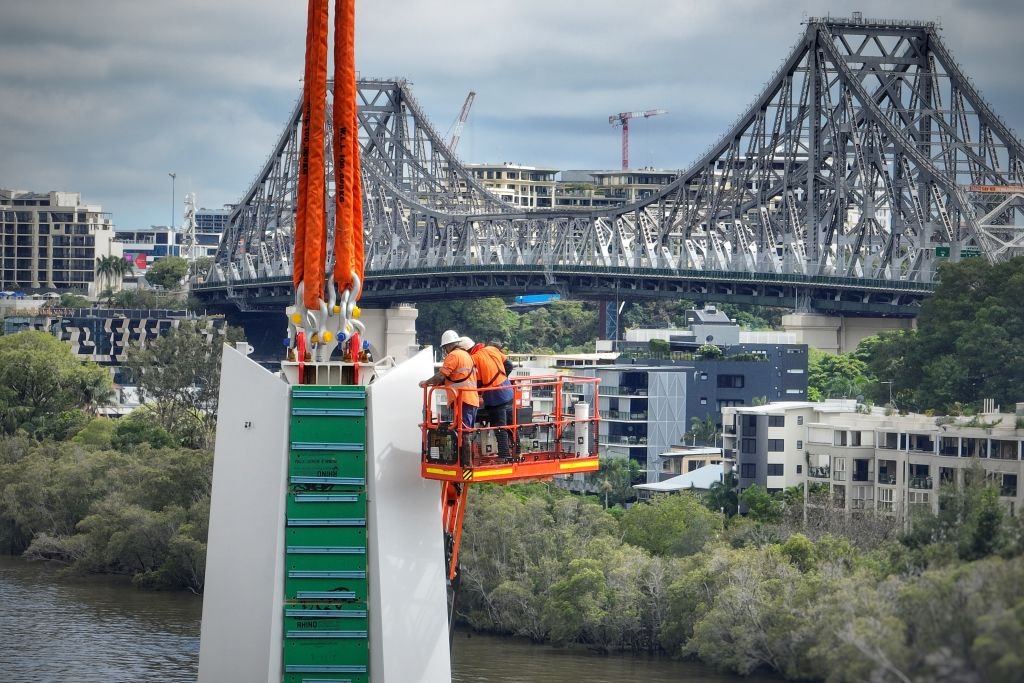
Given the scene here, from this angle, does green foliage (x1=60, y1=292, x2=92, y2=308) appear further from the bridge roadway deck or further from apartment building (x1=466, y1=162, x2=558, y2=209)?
apartment building (x1=466, y1=162, x2=558, y2=209)

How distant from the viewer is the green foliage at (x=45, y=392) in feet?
222

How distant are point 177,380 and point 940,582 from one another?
60.6 m

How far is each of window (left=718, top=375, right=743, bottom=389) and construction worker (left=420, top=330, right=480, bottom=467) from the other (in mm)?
48052

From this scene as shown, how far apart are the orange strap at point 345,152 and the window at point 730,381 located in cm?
4648

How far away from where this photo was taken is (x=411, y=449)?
24.8 m

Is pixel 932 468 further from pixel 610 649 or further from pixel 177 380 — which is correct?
pixel 177 380

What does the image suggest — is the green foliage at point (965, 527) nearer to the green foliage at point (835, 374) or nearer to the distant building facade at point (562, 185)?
the green foliage at point (835, 374)

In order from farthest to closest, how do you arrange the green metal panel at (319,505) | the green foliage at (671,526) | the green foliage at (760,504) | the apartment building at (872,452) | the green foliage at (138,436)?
the green foliage at (138,436) → the green foliage at (760,504) → the green foliage at (671,526) → the apartment building at (872,452) → the green metal panel at (319,505)

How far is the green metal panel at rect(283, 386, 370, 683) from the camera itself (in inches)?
960

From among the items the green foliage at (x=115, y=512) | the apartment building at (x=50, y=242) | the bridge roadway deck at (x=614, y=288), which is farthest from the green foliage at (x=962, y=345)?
the apartment building at (x=50, y=242)

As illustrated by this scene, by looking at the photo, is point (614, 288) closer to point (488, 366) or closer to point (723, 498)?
point (723, 498)

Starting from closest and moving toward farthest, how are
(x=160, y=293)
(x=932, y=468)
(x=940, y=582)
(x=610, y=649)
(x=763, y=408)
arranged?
(x=940, y=582)
(x=610, y=649)
(x=932, y=468)
(x=763, y=408)
(x=160, y=293)

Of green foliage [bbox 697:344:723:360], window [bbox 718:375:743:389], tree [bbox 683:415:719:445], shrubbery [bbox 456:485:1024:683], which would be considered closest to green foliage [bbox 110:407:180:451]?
shrubbery [bbox 456:485:1024:683]

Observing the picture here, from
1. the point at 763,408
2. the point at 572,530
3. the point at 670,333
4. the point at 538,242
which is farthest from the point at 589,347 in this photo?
the point at 572,530
